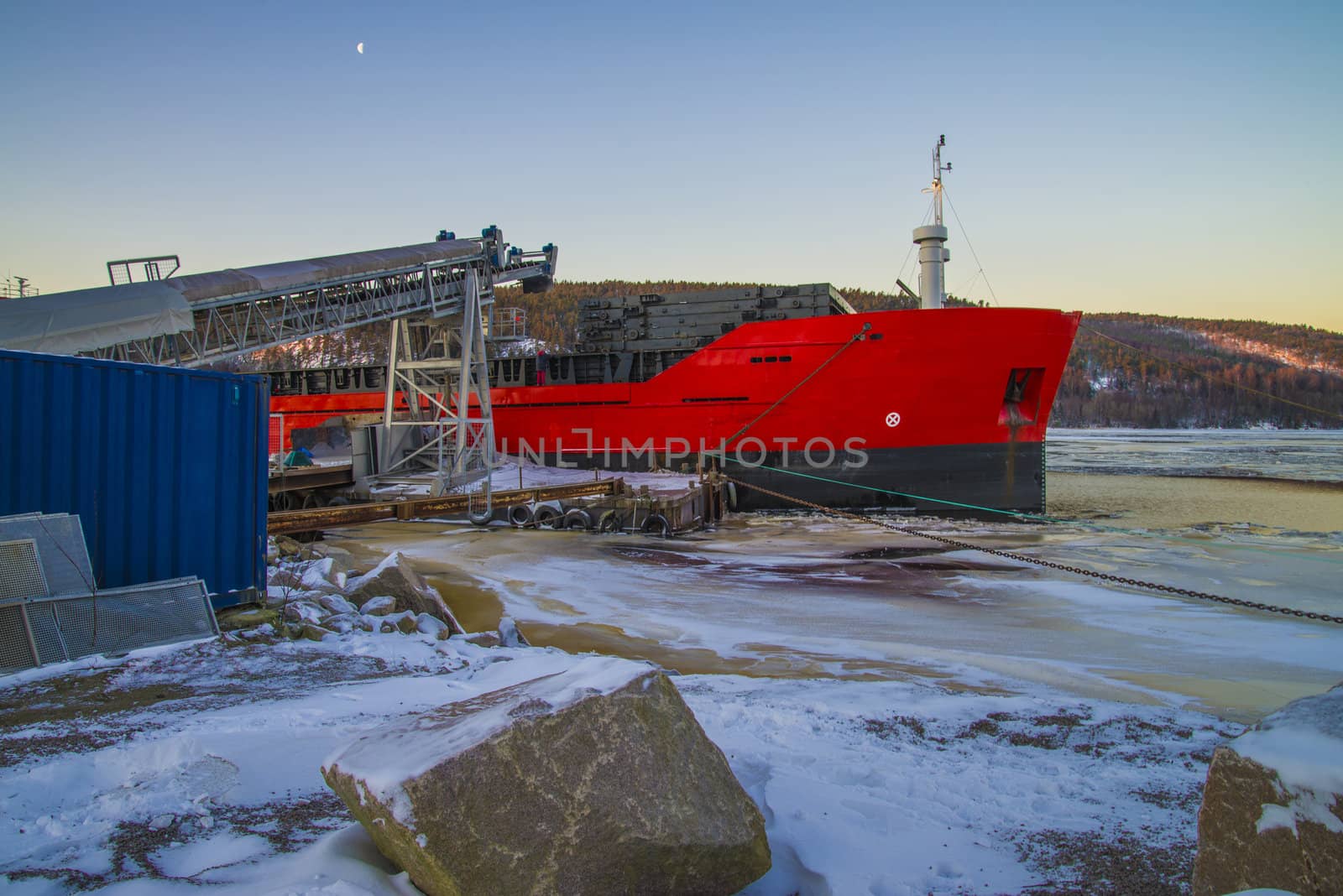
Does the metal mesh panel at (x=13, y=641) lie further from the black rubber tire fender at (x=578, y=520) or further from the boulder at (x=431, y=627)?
the black rubber tire fender at (x=578, y=520)

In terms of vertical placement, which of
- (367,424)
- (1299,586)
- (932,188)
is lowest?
→ (1299,586)

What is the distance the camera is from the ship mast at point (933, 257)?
19.3 m

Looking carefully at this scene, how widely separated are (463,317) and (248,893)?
1717 cm

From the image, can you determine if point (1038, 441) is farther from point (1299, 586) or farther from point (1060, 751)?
point (1060, 751)

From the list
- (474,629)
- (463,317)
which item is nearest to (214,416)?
(474,629)

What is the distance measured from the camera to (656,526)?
1530cm

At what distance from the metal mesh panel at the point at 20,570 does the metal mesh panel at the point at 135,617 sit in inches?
7.3

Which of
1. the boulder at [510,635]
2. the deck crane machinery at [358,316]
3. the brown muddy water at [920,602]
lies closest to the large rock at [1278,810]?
the brown muddy water at [920,602]

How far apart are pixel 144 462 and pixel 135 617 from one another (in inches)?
64.8

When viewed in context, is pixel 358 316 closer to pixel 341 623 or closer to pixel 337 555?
pixel 337 555

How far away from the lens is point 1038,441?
17812mm

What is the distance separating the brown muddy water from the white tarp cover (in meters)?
4.39

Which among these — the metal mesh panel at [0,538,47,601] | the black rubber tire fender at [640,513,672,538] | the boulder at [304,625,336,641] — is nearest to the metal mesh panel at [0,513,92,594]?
the metal mesh panel at [0,538,47,601]

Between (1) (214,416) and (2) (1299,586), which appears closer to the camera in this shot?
(1) (214,416)
